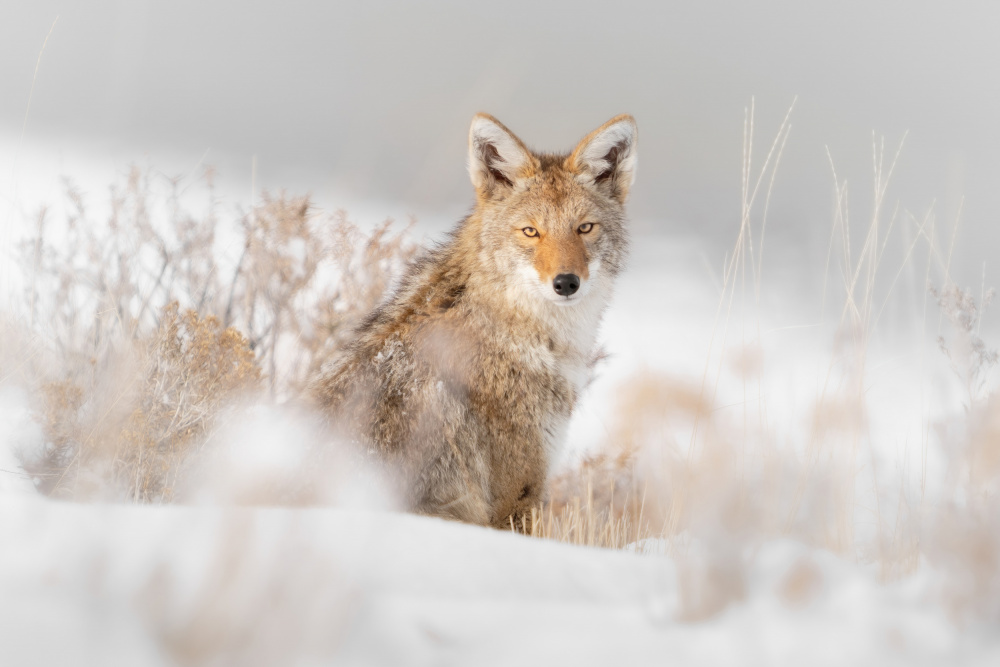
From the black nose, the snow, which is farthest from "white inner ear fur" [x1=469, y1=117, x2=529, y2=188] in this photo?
the snow

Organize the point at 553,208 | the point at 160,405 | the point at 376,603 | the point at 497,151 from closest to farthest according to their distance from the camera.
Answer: the point at 376,603
the point at 553,208
the point at 497,151
the point at 160,405

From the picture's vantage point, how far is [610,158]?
5.58 m

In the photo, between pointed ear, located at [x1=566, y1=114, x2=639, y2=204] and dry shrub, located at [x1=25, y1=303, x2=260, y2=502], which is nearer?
dry shrub, located at [x1=25, y1=303, x2=260, y2=502]

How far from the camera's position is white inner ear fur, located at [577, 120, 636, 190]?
210 inches

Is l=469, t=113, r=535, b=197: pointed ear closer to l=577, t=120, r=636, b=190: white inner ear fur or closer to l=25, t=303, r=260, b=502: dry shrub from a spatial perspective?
l=577, t=120, r=636, b=190: white inner ear fur

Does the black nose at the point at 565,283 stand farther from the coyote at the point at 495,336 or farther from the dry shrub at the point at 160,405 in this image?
the dry shrub at the point at 160,405

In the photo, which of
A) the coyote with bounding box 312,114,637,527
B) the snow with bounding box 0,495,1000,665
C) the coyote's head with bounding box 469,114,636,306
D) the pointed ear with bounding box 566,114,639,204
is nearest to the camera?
the snow with bounding box 0,495,1000,665

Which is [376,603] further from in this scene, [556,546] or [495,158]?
[495,158]

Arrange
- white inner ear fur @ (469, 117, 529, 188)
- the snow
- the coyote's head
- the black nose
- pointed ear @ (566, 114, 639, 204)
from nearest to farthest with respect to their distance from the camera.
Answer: the snow
the black nose
the coyote's head
white inner ear fur @ (469, 117, 529, 188)
pointed ear @ (566, 114, 639, 204)

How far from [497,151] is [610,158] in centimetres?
91

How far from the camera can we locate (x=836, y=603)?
2.36m

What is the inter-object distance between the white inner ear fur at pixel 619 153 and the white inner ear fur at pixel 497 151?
49 cm

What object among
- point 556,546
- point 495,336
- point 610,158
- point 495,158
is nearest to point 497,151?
point 495,158

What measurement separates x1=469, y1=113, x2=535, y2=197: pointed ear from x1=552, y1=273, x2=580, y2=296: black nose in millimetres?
986
